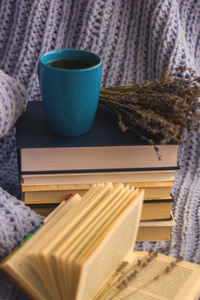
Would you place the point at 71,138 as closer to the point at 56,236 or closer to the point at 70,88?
the point at 70,88

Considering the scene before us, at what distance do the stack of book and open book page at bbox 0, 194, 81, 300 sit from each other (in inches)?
5.8

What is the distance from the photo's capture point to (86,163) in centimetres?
84

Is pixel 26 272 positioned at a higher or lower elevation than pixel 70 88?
lower

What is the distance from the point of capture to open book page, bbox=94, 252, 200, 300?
716mm

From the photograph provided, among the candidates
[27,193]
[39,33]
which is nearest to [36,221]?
[27,193]

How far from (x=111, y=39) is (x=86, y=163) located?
388mm

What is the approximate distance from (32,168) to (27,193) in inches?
2.5

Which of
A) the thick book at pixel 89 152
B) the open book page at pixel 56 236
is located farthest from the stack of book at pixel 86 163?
the open book page at pixel 56 236

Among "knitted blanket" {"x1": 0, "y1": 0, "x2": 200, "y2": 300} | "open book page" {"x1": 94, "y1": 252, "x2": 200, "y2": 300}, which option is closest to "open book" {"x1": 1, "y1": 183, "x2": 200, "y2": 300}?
"open book page" {"x1": 94, "y1": 252, "x2": 200, "y2": 300}

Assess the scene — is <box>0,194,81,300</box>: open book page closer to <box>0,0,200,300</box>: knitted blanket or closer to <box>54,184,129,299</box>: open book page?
<box>54,184,129,299</box>: open book page

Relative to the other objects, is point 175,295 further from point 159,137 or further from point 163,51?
point 163,51

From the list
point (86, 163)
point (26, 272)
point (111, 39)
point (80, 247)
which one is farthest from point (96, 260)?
point (111, 39)

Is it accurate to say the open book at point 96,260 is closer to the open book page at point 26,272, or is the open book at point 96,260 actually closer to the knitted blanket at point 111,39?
the open book page at point 26,272

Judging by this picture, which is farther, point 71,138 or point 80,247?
point 71,138
